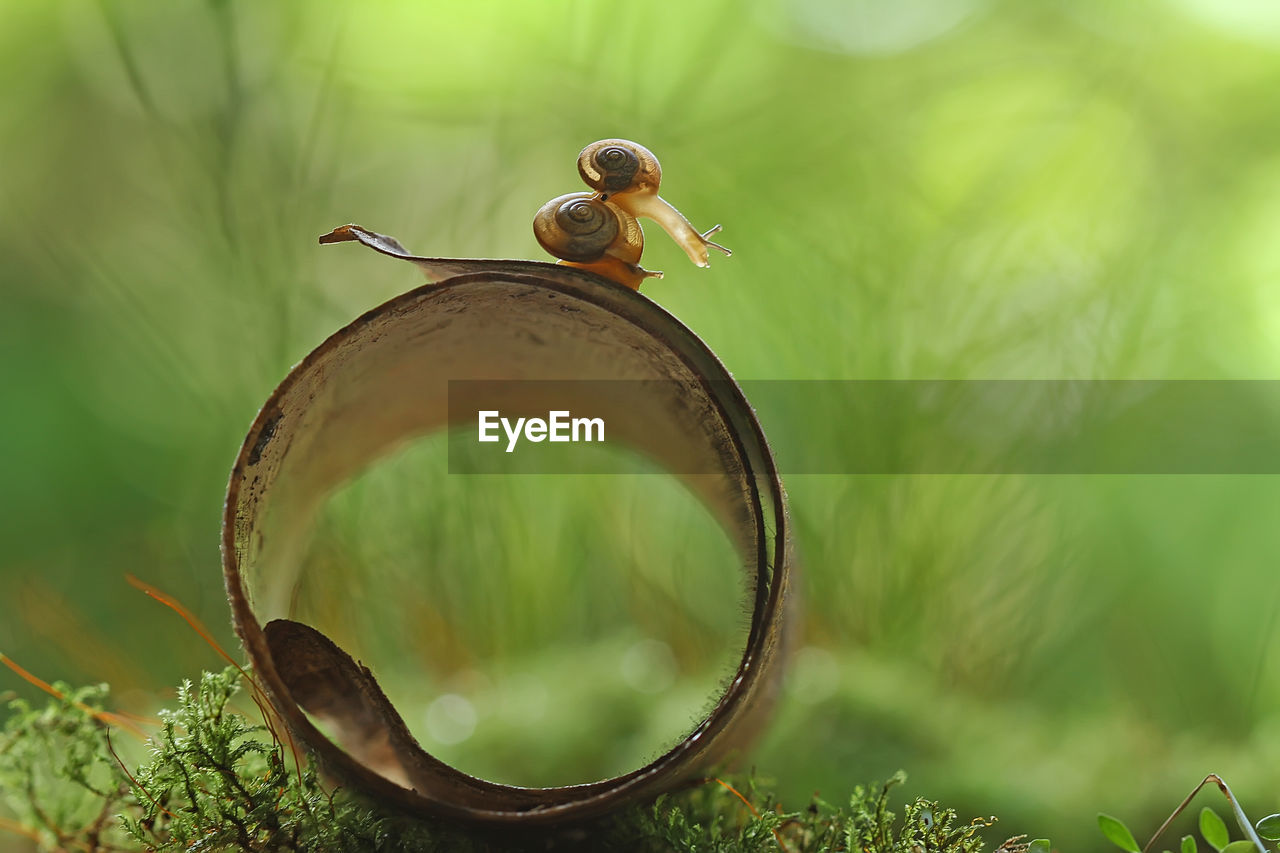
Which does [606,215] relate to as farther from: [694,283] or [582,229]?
[694,283]

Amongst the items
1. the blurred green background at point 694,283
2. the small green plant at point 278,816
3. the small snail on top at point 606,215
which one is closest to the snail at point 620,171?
the small snail on top at point 606,215

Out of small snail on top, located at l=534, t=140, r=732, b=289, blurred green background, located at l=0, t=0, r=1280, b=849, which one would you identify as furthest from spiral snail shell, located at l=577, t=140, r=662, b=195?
blurred green background, located at l=0, t=0, r=1280, b=849

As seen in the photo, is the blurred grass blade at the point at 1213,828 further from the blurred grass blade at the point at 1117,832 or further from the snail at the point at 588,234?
the snail at the point at 588,234

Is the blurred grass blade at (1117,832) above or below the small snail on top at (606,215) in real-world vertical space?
below

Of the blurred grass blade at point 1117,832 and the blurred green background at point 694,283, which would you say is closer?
the blurred grass blade at point 1117,832

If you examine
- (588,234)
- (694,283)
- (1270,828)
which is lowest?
(1270,828)

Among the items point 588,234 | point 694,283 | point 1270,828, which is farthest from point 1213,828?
point 694,283

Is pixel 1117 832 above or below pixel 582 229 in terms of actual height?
below

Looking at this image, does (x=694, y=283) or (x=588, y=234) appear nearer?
(x=588, y=234)
